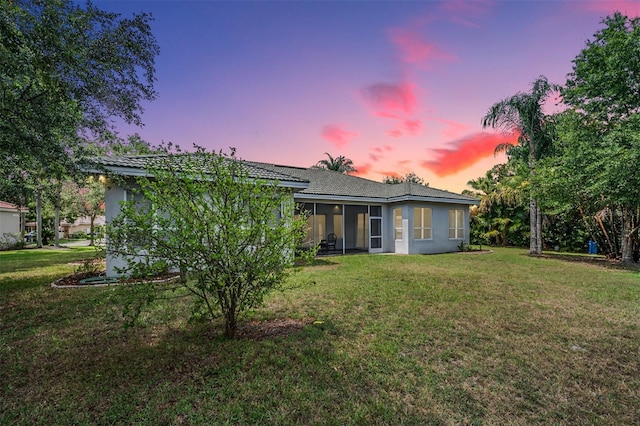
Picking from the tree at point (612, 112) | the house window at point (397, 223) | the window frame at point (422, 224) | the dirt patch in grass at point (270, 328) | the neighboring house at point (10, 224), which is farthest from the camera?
the neighboring house at point (10, 224)

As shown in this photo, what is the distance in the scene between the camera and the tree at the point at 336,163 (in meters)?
35.6

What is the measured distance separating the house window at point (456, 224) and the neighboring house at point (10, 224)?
28.6 m

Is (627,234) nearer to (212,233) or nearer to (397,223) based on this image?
(397,223)

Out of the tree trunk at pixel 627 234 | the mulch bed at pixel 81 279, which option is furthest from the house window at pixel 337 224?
the tree trunk at pixel 627 234

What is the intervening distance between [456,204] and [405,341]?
15.2 m

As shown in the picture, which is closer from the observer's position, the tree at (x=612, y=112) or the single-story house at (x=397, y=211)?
the tree at (x=612, y=112)

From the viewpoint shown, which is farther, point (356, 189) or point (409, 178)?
point (409, 178)

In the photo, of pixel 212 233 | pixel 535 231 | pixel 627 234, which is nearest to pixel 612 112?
pixel 627 234

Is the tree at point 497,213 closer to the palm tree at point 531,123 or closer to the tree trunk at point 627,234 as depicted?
the palm tree at point 531,123

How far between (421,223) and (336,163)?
20.8m

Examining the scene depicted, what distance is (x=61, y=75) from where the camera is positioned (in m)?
5.96

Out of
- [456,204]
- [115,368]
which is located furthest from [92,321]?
[456,204]

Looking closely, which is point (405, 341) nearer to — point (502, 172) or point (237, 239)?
point (237, 239)

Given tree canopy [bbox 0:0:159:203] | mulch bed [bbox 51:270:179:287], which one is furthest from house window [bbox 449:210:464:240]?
tree canopy [bbox 0:0:159:203]
